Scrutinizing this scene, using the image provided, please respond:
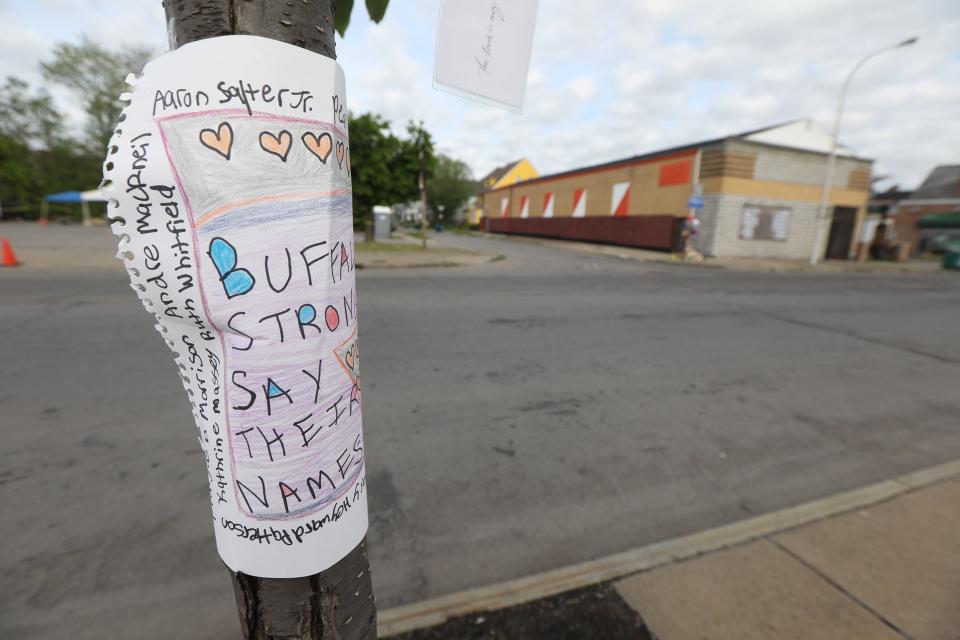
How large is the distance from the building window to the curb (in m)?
20.0

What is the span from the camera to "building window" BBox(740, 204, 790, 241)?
65.7 feet

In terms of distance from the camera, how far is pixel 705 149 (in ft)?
64.7

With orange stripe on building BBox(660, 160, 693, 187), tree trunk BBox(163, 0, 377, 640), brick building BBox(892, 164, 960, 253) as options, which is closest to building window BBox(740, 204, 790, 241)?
orange stripe on building BBox(660, 160, 693, 187)

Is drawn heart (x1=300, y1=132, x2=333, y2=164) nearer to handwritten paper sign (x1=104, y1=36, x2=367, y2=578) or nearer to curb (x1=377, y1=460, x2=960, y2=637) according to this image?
handwritten paper sign (x1=104, y1=36, x2=367, y2=578)

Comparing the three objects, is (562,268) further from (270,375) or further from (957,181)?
(957,181)

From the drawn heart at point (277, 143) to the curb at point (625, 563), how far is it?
1751 mm

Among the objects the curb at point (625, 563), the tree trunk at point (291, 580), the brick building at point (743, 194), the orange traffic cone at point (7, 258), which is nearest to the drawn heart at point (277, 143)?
the tree trunk at point (291, 580)

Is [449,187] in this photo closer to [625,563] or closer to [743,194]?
[743,194]

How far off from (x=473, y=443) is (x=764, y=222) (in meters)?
21.9

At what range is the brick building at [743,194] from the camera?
1948 cm

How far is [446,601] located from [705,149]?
2200 cm

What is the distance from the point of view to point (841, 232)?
76.0 feet

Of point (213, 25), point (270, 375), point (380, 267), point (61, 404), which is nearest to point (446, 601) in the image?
point (270, 375)

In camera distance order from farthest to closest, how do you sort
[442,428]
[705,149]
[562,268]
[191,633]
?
[705,149]
[562,268]
[442,428]
[191,633]
